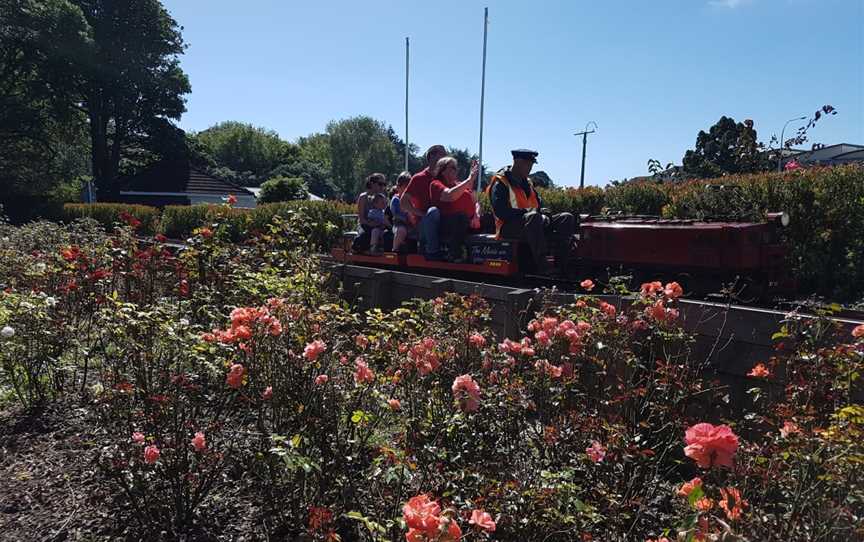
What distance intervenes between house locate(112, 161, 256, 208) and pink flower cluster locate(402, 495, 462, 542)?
126ft

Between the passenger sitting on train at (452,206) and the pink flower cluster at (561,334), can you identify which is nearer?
the pink flower cluster at (561,334)

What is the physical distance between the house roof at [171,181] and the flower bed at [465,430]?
38.6m

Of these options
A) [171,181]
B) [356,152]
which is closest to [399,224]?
[171,181]

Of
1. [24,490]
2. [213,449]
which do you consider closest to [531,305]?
[213,449]

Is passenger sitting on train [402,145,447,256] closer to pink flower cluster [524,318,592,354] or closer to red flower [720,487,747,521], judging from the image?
pink flower cluster [524,318,592,354]

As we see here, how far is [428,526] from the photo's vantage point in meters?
1.46

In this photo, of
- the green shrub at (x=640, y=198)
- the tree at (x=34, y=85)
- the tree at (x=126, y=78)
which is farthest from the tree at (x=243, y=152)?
the green shrub at (x=640, y=198)

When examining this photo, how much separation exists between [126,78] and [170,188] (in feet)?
24.9

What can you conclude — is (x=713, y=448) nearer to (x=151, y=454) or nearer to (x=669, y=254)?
(x=151, y=454)

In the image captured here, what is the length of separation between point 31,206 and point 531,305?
3878cm

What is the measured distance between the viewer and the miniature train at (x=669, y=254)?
18.2 ft

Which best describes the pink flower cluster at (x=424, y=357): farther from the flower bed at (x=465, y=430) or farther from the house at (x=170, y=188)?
the house at (x=170, y=188)

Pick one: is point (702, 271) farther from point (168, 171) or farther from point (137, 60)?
point (168, 171)

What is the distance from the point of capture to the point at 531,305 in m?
4.32
